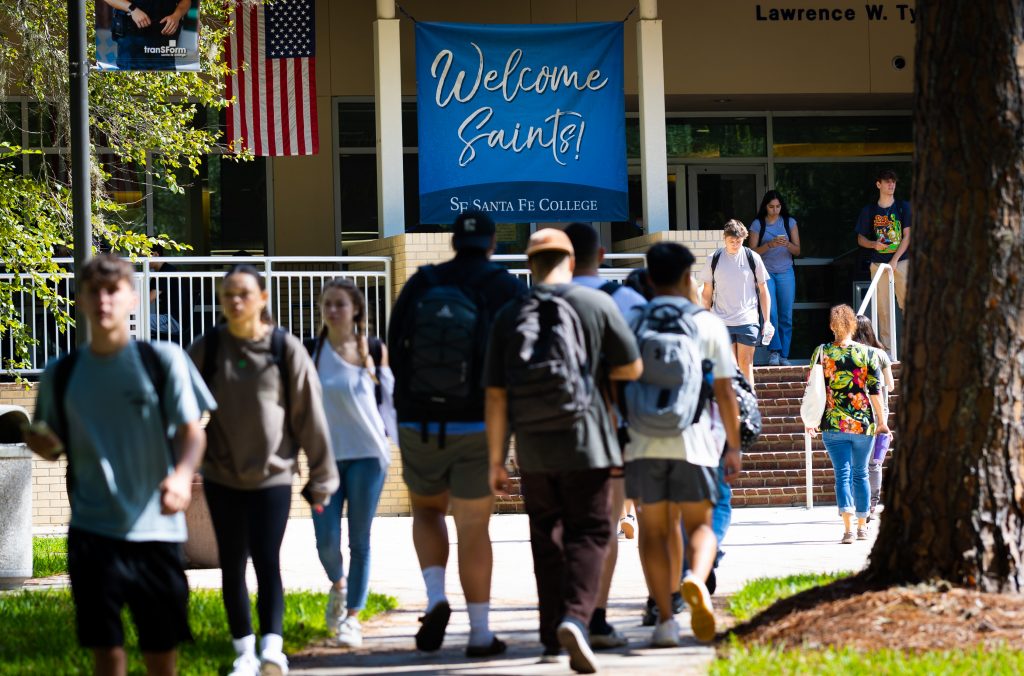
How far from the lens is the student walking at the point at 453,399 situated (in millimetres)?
6980

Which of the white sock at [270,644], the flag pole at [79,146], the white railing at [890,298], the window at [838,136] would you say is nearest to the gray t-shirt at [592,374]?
the white sock at [270,644]

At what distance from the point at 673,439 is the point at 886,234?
11221mm

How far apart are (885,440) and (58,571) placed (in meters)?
6.03

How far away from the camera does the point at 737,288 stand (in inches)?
571

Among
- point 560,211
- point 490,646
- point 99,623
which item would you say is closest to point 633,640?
point 490,646

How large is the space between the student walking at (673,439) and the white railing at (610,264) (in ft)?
25.6

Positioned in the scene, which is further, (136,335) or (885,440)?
(136,335)

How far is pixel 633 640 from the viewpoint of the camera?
7.38 meters

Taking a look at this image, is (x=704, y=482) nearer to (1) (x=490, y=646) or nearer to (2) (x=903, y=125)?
(1) (x=490, y=646)

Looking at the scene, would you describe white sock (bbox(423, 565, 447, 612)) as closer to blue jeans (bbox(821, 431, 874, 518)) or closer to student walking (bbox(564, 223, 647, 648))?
student walking (bbox(564, 223, 647, 648))

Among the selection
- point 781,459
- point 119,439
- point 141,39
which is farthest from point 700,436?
point 781,459

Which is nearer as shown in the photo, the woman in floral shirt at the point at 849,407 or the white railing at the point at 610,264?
the woman in floral shirt at the point at 849,407

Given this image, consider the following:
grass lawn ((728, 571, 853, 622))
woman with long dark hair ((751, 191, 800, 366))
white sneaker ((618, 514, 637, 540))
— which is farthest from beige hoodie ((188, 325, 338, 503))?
woman with long dark hair ((751, 191, 800, 366))

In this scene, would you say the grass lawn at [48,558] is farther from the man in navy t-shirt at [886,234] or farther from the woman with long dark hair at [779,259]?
the man in navy t-shirt at [886,234]
